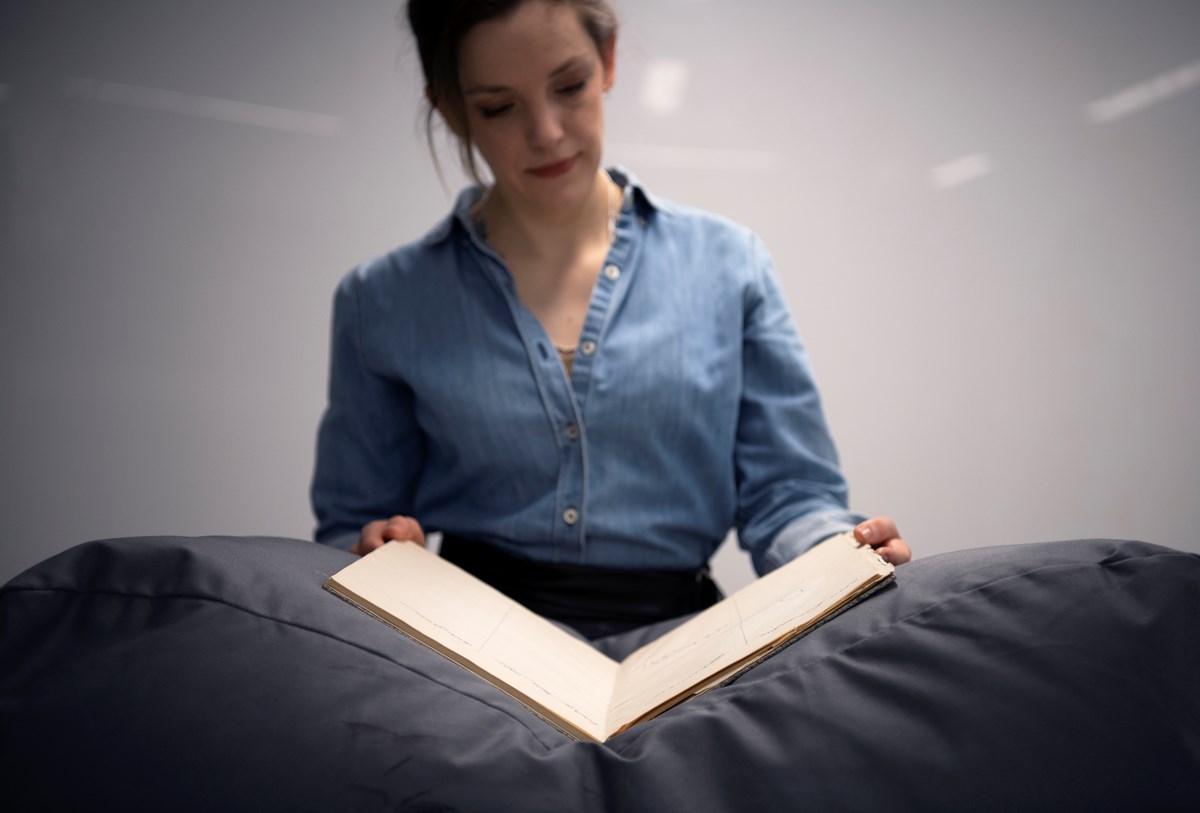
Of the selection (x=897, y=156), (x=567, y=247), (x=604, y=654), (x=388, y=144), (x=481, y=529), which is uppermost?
(x=388, y=144)

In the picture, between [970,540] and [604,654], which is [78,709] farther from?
[970,540]

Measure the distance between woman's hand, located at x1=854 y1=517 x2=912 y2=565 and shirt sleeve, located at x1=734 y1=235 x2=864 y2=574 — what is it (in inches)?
6.8

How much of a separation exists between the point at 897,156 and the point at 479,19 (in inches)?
32.7

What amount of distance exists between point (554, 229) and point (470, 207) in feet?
0.34

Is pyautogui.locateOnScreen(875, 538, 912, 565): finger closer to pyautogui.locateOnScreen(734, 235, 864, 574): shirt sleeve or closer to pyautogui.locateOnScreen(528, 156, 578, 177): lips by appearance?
pyautogui.locateOnScreen(734, 235, 864, 574): shirt sleeve

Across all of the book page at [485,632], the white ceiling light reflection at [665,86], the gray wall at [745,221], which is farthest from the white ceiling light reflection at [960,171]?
the book page at [485,632]

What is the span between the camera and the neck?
3.50 ft

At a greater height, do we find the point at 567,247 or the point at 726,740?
the point at 567,247

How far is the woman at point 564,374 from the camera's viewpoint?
3.13ft

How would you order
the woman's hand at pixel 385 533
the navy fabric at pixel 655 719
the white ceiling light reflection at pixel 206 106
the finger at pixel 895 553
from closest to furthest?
1. the navy fabric at pixel 655 719
2. the finger at pixel 895 553
3. the woman's hand at pixel 385 533
4. the white ceiling light reflection at pixel 206 106

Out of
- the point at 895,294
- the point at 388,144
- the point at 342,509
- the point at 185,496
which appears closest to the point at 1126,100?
the point at 895,294

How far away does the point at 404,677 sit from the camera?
0.54 m

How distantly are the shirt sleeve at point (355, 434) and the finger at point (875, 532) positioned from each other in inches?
21.8

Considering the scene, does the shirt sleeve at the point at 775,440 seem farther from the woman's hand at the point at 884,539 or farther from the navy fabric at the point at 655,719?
the navy fabric at the point at 655,719
